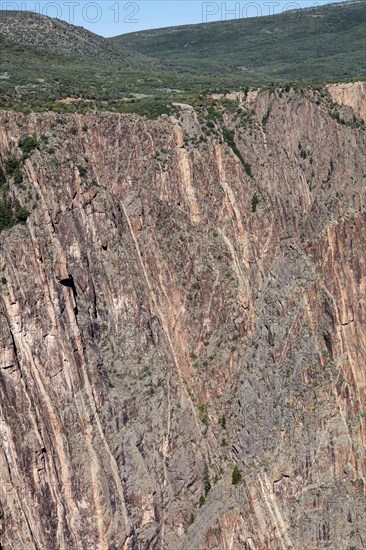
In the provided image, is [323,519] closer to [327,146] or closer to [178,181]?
[178,181]

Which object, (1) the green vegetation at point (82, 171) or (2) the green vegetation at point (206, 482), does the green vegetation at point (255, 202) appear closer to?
(1) the green vegetation at point (82, 171)

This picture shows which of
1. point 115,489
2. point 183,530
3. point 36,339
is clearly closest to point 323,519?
point 183,530

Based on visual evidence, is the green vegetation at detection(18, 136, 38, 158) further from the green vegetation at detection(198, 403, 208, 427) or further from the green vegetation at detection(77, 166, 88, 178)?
the green vegetation at detection(198, 403, 208, 427)

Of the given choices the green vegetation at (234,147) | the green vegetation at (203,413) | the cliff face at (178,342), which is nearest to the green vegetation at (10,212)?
the cliff face at (178,342)

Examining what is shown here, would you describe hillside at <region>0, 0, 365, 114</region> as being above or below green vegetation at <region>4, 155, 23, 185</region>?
above

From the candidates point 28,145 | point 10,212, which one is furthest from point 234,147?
point 10,212

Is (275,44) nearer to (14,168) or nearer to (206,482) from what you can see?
(14,168)

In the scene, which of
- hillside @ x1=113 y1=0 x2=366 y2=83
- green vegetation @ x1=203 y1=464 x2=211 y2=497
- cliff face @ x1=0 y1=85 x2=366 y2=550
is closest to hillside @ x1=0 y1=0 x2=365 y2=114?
hillside @ x1=113 y1=0 x2=366 y2=83
